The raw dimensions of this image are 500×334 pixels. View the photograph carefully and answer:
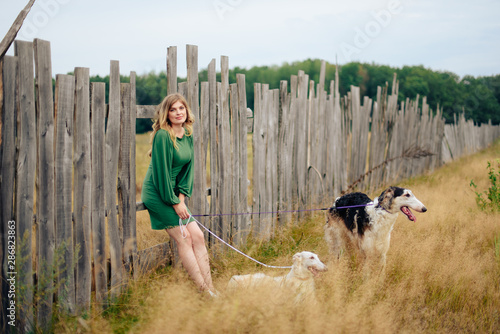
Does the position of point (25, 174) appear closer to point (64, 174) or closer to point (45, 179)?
point (45, 179)

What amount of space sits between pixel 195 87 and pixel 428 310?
3.21m

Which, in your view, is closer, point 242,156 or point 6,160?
point 6,160

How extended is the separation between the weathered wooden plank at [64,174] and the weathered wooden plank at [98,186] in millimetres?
233

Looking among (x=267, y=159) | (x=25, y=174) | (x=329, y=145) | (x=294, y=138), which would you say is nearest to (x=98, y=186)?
(x=25, y=174)

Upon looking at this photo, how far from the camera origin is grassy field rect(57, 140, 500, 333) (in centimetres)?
273

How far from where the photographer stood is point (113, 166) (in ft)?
12.4

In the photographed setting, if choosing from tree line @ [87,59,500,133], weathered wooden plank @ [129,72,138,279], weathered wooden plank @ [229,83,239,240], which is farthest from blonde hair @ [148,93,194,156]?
tree line @ [87,59,500,133]

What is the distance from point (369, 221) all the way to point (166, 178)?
2185 mm

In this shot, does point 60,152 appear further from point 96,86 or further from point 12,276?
point 12,276

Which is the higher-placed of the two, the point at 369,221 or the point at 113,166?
the point at 113,166

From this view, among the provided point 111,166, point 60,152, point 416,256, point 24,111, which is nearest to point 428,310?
point 416,256

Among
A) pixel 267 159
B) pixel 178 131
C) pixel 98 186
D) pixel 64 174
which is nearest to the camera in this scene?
pixel 64 174

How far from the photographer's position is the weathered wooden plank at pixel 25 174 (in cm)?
306

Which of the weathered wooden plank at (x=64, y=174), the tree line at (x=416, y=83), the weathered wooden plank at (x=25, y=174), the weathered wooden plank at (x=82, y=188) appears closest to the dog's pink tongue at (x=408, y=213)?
the weathered wooden plank at (x=82, y=188)
